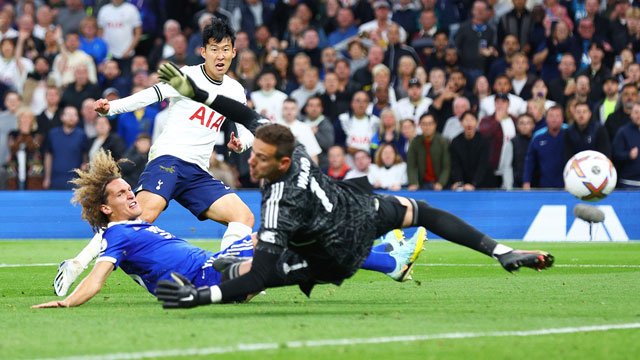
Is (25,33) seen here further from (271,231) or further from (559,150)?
(271,231)

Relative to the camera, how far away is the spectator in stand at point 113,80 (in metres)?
20.4

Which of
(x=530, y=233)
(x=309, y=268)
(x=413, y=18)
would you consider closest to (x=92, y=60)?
(x=413, y=18)

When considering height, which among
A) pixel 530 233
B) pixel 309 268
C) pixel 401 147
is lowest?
pixel 530 233

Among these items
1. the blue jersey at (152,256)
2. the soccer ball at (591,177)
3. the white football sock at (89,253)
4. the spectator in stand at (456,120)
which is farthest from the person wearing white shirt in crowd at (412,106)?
the blue jersey at (152,256)

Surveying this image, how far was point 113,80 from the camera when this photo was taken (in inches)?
805

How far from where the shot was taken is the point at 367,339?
579 centimetres

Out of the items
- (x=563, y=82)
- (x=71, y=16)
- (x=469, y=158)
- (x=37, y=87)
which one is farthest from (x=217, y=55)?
(x=71, y=16)

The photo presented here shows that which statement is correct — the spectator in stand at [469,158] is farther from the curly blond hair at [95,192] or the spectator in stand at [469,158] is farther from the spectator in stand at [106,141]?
the curly blond hair at [95,192]

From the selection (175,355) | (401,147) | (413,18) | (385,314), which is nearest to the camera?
(175,355)

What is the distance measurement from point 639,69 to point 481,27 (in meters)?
3.34

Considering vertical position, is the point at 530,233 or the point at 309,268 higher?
the point at 309,268

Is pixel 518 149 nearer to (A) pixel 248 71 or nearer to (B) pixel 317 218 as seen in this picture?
(A) pixel 248 71

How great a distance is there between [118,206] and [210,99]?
4.36 feet

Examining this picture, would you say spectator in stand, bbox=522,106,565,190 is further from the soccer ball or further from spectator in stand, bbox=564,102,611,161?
the soccer ball
